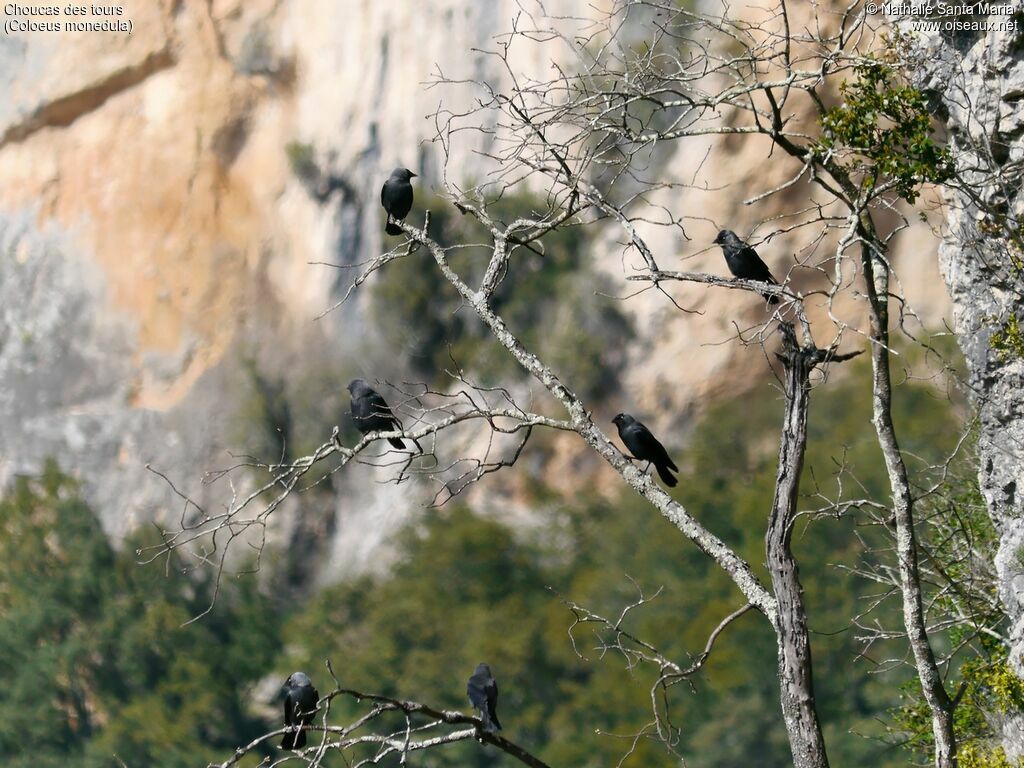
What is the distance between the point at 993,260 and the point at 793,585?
2272 mm

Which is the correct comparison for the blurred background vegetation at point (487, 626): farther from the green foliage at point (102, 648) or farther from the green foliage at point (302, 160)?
the green foliage at point (302, 160)

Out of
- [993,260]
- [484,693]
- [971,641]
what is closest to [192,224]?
[484,693]

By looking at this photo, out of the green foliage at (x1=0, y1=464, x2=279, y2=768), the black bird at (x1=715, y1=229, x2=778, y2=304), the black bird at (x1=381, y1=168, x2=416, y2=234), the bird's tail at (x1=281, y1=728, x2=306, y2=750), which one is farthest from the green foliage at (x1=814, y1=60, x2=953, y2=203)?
the green foliage at (x1=0, y1=464, x2=279, y2=768)

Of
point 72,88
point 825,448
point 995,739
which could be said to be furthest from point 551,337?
point 995,739

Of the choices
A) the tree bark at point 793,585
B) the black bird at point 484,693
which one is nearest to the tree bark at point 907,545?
the tree bark at point 793,585

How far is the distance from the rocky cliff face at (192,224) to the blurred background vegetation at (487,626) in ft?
5.31

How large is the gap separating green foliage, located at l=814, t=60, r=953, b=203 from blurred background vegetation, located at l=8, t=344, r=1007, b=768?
18986mm

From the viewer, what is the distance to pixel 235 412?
3650cm

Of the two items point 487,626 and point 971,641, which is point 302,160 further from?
point 971,641

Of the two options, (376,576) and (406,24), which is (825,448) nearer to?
(376,576)

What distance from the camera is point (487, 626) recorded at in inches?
1336

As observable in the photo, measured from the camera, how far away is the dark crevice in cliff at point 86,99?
37.7m

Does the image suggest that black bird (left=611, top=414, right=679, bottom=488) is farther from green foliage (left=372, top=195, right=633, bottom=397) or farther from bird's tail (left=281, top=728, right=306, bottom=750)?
green foliage (left=372, top=195, right=633, bottom=397)

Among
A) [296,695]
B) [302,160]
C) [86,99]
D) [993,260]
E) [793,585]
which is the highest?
[86,99]
